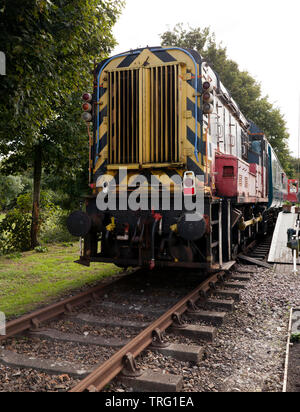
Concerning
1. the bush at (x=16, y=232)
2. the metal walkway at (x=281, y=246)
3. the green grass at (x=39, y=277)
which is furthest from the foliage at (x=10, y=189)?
the metal walkway at (x=281, y=246)

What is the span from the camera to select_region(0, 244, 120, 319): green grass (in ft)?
18.3

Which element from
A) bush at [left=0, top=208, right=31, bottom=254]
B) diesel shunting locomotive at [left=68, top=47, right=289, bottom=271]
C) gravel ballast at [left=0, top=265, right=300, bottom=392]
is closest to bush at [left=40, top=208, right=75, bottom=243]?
bush at [left=0, top=208, right=31, bottom=254]

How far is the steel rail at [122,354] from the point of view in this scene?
9.68 feet

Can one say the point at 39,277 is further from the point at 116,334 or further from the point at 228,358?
the point at 228,358

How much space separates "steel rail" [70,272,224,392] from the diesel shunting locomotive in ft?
2.96

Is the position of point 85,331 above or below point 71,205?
below

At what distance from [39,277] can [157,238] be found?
3049 mm

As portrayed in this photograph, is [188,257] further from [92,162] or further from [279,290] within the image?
[92,162]

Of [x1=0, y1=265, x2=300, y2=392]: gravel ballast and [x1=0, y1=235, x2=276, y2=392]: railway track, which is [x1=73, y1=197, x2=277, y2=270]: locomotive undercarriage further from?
[x1=0, y1=265, x2=300, y2=392]: gravel ballast

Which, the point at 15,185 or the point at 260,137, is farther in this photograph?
the point at 15,185
